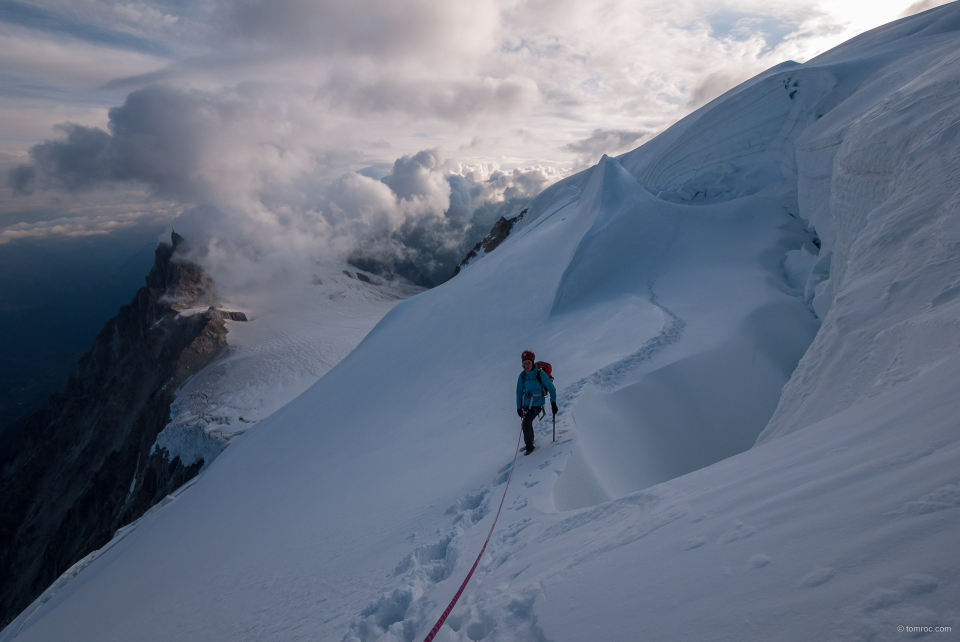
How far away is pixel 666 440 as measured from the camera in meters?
6.61

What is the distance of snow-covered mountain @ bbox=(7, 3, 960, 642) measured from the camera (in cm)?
211

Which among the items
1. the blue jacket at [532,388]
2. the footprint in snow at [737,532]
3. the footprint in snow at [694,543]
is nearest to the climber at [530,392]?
the blue jacket at [532,388]

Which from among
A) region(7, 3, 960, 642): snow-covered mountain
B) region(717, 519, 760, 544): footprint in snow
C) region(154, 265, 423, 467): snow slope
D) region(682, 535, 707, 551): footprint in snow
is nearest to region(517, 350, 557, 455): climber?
region(7, 3, 960, 642): snow-covered mountain

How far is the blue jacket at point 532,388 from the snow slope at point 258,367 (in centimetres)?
3060

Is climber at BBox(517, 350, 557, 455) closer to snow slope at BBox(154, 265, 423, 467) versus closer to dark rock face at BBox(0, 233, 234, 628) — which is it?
snow slope at BBox(154, 265, 423, 467)

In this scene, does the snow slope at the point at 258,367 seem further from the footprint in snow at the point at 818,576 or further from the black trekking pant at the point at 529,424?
the footprint in snow at the point at 818,576

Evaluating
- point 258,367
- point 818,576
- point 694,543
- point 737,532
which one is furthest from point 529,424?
point 258,367

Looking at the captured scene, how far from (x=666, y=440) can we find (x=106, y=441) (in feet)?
239

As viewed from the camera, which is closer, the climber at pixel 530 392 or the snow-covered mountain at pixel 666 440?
the snow-covered mountain at pixel 666 440

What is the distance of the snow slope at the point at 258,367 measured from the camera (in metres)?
33.8

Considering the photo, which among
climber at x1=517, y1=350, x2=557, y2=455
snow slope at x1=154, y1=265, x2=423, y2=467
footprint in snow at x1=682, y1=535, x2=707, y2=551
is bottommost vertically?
footprint in snow at x1=682, y1=535, x2=707, y2=551

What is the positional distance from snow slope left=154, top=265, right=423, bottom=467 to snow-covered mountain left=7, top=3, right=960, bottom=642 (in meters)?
20.3

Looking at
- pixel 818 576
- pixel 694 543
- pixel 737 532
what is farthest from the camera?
pixel 694 543

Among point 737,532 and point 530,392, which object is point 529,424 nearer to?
point 530,392
